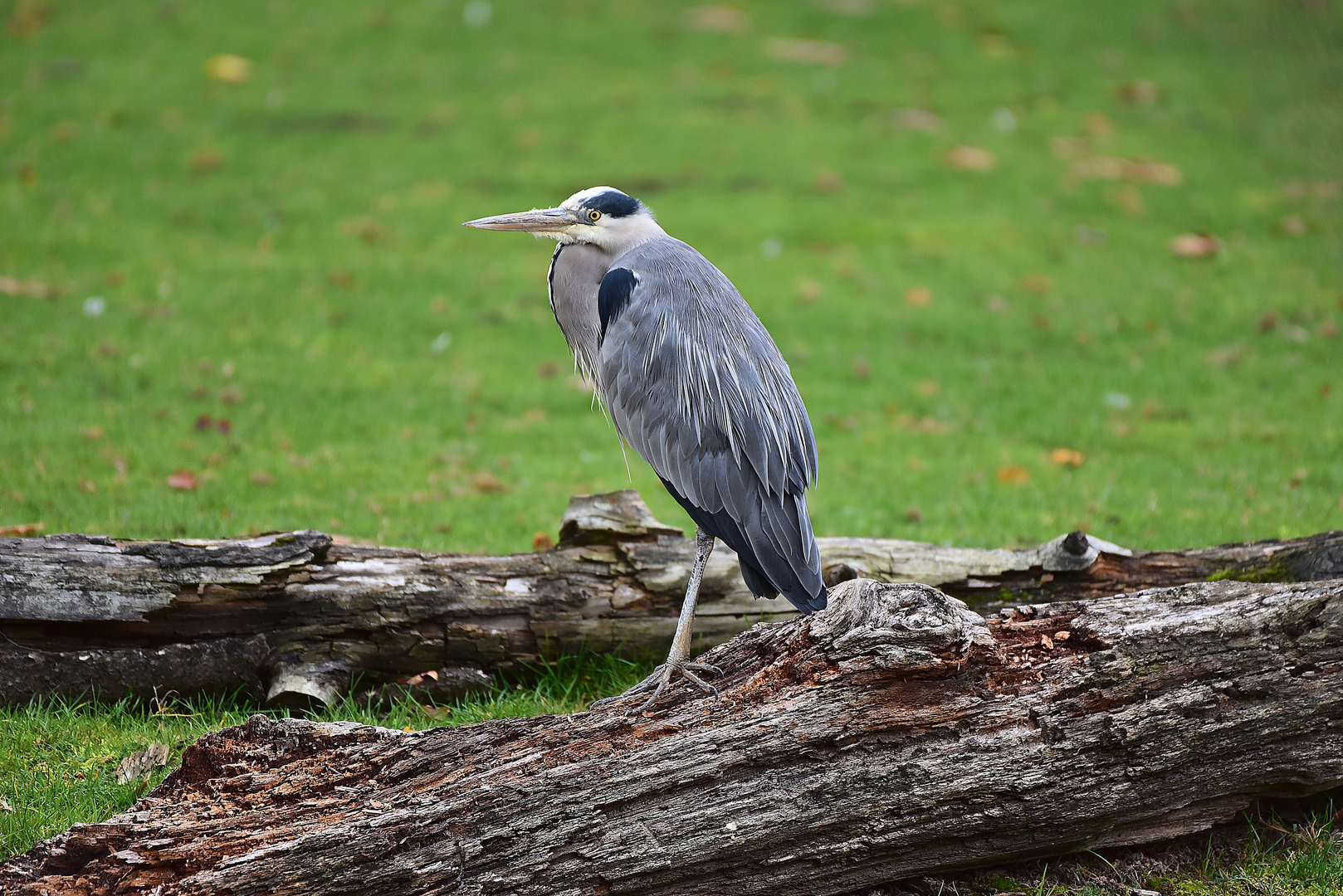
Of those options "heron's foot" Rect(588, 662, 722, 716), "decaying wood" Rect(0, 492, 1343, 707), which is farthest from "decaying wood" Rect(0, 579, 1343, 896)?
"decaying wood" Rect(0, 492, 1343, 707)

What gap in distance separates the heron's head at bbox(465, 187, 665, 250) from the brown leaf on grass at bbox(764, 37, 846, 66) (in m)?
12.9

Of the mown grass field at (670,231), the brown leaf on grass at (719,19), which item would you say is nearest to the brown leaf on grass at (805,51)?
the mown grass field at (670,231)

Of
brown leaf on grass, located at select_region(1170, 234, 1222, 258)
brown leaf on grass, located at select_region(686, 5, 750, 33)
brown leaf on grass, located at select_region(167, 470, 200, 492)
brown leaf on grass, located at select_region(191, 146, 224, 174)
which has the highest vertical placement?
brown leaf on grass, located at select_region(686, 5, 750, 33)

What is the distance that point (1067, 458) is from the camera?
8633mm

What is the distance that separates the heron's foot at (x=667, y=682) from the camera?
4027 mm

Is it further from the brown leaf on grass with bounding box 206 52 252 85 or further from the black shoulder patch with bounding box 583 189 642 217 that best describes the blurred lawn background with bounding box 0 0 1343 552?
the black shoulder patch with bounding box 583 189 642 217

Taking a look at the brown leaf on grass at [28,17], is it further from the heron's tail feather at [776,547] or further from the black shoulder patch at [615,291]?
the heron's tail feather at [776,547]

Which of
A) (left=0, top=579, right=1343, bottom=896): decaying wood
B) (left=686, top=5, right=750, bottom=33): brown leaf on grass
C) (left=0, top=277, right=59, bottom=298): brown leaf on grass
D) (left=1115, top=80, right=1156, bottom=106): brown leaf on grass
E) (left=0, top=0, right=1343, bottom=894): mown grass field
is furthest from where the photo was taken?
(left=686, top=5, right=750, bottom=33): brown leaf on grass

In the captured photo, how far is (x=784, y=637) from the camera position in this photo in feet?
13.4

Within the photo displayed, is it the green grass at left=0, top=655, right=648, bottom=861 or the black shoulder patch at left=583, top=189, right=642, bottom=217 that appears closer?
the green grass at left=0, top=655, right=648, bottom=861

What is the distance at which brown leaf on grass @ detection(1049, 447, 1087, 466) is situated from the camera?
859 centimetres

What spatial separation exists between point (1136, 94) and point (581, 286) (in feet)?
45.3

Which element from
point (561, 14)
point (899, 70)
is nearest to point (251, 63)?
point (561, 14)

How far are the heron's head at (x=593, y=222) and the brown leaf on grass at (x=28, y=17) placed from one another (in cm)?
1391
